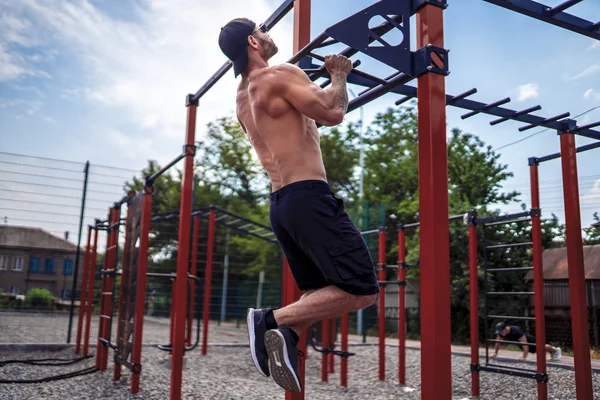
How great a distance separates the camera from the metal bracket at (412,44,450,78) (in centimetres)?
193

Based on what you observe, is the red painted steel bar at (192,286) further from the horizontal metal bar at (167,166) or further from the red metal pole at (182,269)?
the red metal pole at (182,269)

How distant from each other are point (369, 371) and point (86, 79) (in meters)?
15.2

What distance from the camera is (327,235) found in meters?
1.73

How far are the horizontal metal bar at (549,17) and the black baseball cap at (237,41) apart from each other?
3.90ft

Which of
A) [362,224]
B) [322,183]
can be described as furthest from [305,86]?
[362,224]

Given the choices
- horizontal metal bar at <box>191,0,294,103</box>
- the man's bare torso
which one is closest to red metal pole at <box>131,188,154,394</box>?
horizontal metal bar at <box>191,0,294,103</box>

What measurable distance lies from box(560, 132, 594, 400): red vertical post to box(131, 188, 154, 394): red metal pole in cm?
310

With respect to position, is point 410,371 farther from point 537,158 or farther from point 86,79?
point 86,79

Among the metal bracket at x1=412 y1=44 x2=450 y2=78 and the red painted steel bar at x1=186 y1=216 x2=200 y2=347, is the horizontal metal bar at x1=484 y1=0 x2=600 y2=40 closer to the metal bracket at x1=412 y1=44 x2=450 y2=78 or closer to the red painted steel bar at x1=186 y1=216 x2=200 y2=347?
the metal bracket at x1=412 y1=44 x2=450 y2=78

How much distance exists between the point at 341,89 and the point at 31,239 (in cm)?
731

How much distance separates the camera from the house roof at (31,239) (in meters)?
7.52

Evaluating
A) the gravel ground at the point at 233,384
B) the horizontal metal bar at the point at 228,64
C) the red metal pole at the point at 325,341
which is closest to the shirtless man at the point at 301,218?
the horizontal metal bar at the point at 228,64

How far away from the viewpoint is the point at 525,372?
13.9ft

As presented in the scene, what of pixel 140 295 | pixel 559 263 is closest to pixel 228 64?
pixel 140 295
